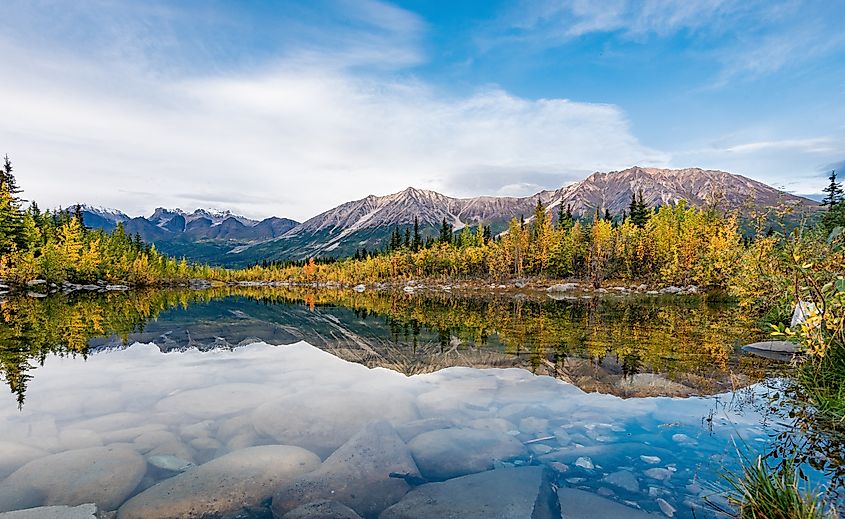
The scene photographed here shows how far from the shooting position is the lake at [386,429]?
6.53m

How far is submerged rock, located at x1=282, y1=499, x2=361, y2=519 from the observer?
593 centimetres

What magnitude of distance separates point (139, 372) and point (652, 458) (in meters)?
17.2

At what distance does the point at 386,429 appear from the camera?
9.49m

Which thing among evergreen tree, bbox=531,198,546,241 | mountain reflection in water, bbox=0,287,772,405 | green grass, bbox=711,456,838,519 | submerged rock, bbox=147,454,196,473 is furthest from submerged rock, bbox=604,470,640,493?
evergreen tree, bbox=531,198,546,241

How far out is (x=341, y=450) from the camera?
8.30 metres

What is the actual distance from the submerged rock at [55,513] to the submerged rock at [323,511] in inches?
110

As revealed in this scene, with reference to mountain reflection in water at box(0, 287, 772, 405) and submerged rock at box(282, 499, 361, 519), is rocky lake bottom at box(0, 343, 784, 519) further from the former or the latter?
mountain reflection in water at box(0, 287, 772, 405)

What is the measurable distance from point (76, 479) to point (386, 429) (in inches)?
215

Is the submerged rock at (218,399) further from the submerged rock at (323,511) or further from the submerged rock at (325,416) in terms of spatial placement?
the submerged rock at (323,511)

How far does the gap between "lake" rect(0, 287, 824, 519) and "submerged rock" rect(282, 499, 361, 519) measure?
28 millimetres

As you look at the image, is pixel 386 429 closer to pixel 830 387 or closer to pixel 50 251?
pixel 830 387

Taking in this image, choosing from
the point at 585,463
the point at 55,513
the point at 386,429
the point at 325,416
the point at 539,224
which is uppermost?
the point at 539,224

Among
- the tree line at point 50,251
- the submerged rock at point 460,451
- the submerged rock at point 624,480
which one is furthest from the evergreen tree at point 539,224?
the submerged rock at point 624,480

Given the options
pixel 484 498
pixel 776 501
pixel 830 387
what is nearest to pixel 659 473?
pixel 776 501
